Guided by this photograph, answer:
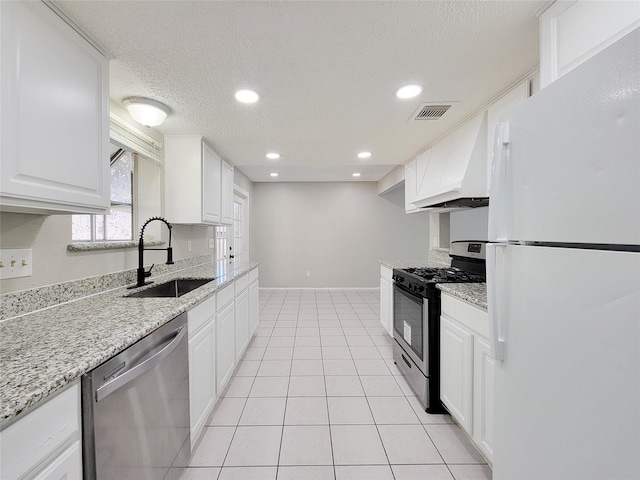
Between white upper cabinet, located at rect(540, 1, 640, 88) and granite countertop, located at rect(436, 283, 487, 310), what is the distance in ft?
3.51

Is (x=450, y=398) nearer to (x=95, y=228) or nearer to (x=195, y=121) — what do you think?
(x=95, y=228)

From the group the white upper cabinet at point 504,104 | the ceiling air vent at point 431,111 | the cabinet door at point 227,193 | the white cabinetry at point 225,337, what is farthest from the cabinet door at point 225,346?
the ceiling air vent at point 431,111

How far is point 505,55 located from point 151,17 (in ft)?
5.93

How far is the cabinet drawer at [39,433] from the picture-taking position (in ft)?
1.91

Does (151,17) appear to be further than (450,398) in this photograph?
No

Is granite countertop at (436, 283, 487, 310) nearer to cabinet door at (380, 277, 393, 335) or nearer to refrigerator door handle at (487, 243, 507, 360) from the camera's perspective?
refrigerator door handle at (487, 243, 507, 360)

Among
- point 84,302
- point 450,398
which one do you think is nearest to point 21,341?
point 84,302

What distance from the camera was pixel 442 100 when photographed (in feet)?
6.31

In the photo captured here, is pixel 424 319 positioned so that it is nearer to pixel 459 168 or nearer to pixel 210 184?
pixel 459 168

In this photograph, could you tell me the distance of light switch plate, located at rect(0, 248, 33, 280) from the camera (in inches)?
45.6

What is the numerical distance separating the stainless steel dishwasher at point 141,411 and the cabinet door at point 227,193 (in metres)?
2.07

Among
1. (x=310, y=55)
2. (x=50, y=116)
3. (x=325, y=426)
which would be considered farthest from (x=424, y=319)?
(x=50, y=116)

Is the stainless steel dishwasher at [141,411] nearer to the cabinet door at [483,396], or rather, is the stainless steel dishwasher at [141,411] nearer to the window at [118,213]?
the window at [118,213]

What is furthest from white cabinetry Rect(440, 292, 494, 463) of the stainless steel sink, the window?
the window
